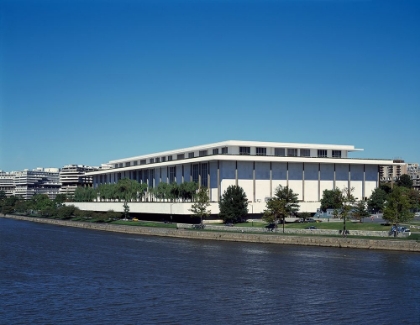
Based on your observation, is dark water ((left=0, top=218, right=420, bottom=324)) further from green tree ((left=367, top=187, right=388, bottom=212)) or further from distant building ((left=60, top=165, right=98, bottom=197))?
distant building ((left=60, top=165, right=98, bottom=197))

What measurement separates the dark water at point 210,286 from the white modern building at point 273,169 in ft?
92.1

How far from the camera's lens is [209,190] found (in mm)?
76188

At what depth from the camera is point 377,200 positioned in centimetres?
7531

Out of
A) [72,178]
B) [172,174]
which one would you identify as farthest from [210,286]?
[72,178]

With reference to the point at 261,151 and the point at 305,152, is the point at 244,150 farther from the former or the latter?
the point at 305,152

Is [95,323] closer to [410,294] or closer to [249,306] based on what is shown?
[249,306]

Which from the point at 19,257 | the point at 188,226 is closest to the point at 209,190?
the point at 188,226


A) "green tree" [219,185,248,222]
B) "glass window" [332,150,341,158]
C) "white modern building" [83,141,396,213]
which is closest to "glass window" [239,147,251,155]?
"white modern building" [83,141,396,213]

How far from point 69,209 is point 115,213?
1457 centimetres

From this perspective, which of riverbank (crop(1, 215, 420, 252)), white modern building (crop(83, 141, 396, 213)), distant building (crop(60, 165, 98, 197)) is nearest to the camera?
riverbank (crop(1, 215, 420, 252))

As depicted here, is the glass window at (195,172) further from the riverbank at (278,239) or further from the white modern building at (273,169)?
the riverbank at (278,239)

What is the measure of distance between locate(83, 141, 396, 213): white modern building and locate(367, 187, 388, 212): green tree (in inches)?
168

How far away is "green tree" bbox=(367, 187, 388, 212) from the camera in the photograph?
247 ft

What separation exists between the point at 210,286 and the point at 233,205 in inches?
1470
